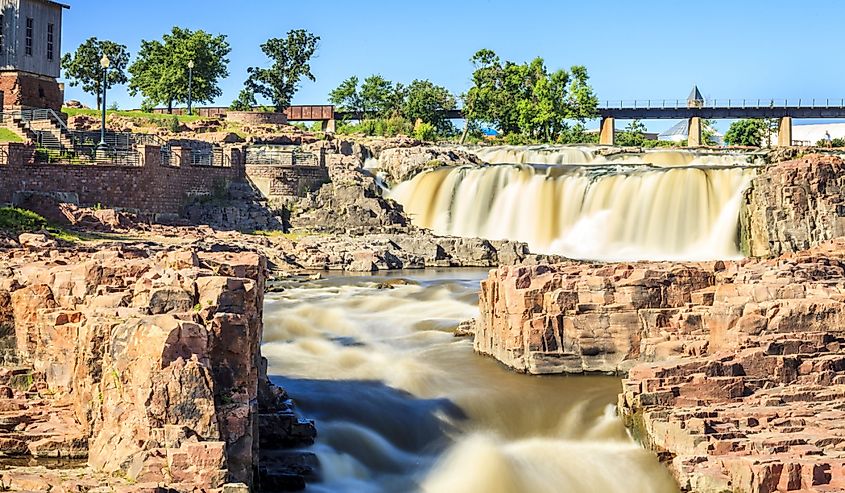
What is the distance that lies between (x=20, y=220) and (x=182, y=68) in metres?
42.9

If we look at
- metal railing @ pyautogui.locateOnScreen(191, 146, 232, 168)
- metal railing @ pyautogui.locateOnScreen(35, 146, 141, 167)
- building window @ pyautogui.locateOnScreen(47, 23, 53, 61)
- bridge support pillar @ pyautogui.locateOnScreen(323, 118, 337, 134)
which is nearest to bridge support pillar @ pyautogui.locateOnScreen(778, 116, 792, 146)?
bridge support pillar @ pyautogui.locateOnScreen(323, 118, 337, 134)

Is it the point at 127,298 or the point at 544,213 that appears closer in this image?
the point at 127,298

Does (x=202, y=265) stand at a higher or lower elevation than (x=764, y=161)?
lower

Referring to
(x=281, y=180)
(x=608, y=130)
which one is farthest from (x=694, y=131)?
(x=281, y=180)

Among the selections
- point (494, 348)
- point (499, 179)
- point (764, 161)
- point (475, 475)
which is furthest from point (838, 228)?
point (475, 475)

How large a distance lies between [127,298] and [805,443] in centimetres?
1035

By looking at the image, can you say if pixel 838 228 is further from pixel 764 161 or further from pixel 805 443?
pixel 805 443

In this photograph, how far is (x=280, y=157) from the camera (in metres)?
60.5

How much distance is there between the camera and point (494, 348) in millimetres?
25859

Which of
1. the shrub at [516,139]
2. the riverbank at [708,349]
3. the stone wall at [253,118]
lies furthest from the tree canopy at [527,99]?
the riverbank at [708,349]

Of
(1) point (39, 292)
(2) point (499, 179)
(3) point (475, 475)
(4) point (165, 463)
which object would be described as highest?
(2) point (499, 179)

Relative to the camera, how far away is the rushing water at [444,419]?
19125 mm

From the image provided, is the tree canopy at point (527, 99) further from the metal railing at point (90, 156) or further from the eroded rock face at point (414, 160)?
the metal railing at point (90, 156)

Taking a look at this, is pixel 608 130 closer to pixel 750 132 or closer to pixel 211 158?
pixel 750 132
